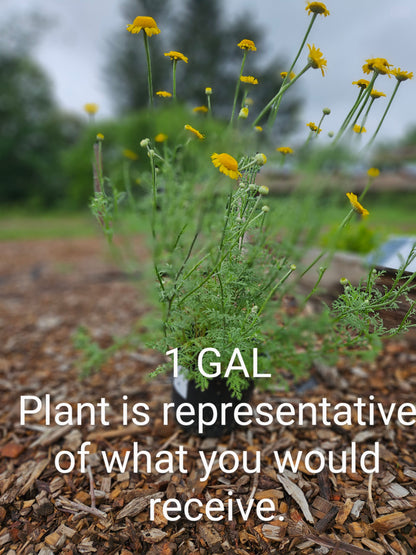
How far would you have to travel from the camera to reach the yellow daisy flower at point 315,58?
1.13m

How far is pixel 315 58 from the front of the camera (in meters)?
1.13

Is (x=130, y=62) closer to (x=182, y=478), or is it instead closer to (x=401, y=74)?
(x=401, y=74)

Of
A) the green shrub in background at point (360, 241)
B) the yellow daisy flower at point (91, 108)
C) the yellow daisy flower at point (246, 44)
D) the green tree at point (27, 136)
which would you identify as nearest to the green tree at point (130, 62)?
the green tree at point (27, 136)

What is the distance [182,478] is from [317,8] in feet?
5.52

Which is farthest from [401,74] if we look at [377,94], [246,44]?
[246,44]

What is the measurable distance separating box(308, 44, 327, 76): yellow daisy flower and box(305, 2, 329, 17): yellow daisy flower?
0.33 ft

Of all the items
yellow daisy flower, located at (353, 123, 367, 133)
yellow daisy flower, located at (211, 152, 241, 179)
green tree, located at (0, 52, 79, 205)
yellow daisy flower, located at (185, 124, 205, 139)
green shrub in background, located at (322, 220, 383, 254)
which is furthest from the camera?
green tree, located at (0, 52, 79, 205)

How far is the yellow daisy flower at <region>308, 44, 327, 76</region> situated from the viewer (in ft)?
3.70

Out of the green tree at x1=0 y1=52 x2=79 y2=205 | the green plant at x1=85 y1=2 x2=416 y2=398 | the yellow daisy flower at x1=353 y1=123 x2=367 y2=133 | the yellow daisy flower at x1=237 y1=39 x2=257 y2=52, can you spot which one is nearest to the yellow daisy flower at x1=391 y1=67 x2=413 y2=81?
the green plant at x1=85 y1=2 x2=416 y2=398

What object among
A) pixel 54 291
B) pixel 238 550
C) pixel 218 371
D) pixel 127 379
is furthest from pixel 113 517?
pixel 54 291

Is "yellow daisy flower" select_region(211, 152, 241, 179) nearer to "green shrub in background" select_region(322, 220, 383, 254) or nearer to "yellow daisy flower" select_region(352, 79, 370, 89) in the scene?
"yellow daisy flower" select_region(352, 79, 370, 89)

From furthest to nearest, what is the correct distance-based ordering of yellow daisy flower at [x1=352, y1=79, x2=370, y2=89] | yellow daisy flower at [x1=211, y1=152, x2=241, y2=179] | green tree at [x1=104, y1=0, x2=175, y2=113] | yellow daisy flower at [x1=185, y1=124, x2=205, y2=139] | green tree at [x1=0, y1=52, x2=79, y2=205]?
green tree at [x1=104, y1=0, x2=175, y2=113] < green tree at [x1=0, y1=52, x2=79, y2=205] < yellow daisy flower at [x1=352, y1=79, x2=370, y2=89] < yellow daisy flower at [x1=185, y1=124, x2=205, y2=139] < yellow daisy flower at [x1=211, y1=152, x2=241, y2=179]

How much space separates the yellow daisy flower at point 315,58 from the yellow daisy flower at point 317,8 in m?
0.10

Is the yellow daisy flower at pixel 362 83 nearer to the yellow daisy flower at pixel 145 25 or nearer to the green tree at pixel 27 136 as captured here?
the yellow daisy flower at pixel 145 25
